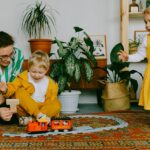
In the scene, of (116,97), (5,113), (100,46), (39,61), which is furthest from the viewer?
(100,46)

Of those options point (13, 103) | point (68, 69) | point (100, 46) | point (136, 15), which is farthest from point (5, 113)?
point (136, 15)

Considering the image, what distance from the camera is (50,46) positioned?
3.82 metres

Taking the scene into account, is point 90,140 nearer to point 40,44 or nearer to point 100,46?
point 40,44

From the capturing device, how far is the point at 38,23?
3.93 metres

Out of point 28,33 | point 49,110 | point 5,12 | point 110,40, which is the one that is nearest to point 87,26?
point 110,40

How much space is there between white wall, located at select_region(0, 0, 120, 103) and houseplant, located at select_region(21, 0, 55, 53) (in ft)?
0.21

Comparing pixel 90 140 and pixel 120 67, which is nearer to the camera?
pixel 90 140

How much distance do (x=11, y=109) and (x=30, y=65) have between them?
38cm

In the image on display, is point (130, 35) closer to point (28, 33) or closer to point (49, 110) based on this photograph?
point (28, 33)

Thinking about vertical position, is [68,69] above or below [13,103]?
above

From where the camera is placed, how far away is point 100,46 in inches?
160

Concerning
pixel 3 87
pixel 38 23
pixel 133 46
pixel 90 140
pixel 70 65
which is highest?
pixel 38 23

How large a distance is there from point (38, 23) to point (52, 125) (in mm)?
1872

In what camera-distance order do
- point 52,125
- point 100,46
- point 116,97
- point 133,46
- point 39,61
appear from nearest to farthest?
point 52,125, point 39,61, point 116,97, point 133,46, point 100,46
